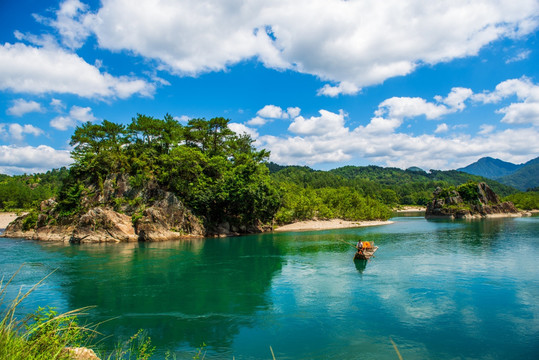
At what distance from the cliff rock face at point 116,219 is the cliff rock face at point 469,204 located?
93630mm

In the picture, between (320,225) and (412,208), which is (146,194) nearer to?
(320,225)

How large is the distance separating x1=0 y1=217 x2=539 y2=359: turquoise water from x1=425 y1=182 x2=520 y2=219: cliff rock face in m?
79.5

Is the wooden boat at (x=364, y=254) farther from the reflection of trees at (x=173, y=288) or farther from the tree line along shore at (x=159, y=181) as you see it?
the tree line along shore at (x=159, y=181)

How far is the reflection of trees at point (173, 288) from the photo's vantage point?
1605cm

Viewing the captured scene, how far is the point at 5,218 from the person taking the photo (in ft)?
265

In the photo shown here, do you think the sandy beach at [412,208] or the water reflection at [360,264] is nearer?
the water reflection at [360,264]

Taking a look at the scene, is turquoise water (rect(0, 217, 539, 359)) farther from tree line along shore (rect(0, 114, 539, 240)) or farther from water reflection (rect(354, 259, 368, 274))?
tree line along shore (rect(0, 114, 539, 240))

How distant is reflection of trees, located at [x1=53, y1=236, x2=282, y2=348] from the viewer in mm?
16047

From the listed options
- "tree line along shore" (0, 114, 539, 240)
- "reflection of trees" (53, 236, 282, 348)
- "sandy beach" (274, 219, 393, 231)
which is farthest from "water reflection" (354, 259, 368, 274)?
"sandy beach" (274, 219, 393, 231)

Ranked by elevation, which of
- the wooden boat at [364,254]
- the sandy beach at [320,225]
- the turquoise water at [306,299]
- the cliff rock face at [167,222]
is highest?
the cliff rock face at [167,222]

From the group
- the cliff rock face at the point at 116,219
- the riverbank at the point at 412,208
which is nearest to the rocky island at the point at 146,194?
the cliff rock face at the point at 116,219

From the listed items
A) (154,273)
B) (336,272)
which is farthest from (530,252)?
(154,273)

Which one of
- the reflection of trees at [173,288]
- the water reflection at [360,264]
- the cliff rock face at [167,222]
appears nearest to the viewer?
the reflection of trees at [173,288]

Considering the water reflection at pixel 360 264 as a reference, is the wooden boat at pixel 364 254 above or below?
above
